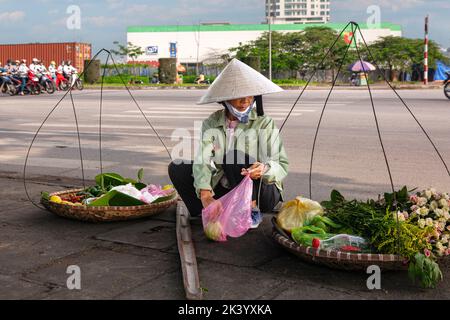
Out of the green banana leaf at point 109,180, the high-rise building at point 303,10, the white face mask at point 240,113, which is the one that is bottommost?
the green banana leaf at point 109,180

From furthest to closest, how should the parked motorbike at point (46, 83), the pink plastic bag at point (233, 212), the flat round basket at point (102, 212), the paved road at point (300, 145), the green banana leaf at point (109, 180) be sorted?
the parked motorbike at point (46, 83)
the paved road at point (300, 145)
the green banana leaf at point (109, 180)
the flat round basket at point (102, 212)
the pink plastic bag at point (233, 212)

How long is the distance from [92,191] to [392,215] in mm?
2265

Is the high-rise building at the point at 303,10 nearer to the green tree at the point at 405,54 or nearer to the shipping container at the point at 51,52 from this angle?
the shipping container at the point at 51,52

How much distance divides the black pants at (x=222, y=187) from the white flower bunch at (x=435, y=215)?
32.1 inches

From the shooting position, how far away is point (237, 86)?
3.54 metres

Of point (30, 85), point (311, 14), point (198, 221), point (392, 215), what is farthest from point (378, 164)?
point (311, 14)

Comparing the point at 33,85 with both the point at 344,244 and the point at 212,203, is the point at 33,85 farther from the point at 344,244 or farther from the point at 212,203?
the point at 344,244

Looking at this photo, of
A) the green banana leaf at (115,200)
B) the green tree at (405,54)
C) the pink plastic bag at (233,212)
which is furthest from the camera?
the green tree at (405,54)

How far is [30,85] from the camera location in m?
22.3

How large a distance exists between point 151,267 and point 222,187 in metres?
0.79

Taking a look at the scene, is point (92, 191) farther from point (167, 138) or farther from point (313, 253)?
point (167, 138)

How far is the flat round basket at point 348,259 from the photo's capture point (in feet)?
9.16

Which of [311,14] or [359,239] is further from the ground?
[311,14]

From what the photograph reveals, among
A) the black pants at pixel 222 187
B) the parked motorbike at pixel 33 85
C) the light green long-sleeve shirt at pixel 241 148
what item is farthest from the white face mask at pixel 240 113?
the parked motorbike at pixel 33 85
